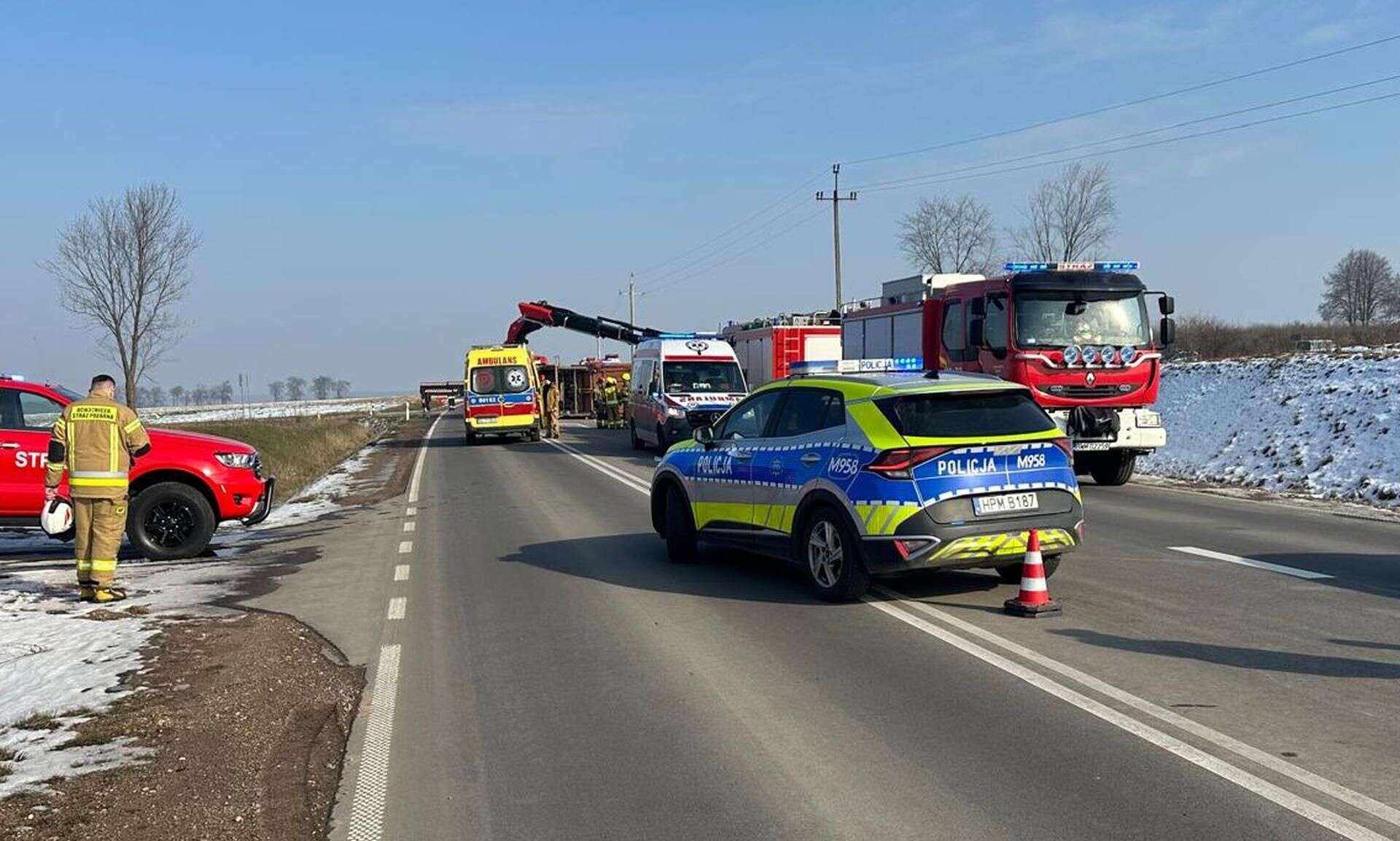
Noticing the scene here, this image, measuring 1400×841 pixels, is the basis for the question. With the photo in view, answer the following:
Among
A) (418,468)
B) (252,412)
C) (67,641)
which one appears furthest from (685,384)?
(252,412)

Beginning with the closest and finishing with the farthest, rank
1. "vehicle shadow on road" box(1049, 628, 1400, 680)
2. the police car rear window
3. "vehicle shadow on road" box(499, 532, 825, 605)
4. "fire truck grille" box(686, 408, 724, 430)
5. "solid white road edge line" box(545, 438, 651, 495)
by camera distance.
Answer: "vehicle shadow on road" box(1049, 628, 1400, 680)
the police car rear window
"vehicle shadow on road" box(499, 532, 825, 605)
"solid white road edge line" box(545, 438, 651, 495)
"fire truck grille" box(686, 408, 724, 430)

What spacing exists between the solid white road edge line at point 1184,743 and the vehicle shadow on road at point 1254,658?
2.05 ft

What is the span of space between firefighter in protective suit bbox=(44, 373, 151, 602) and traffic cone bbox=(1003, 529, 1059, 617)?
7.26 metres

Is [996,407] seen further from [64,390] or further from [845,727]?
[64,390]

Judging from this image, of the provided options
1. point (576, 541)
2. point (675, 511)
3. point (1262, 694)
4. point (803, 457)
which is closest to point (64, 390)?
point (576, 541)

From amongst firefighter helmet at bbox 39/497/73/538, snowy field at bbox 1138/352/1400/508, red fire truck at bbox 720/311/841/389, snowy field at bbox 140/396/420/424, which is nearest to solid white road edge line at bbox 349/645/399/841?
firefighter helmet at bbox 39/497/73/538

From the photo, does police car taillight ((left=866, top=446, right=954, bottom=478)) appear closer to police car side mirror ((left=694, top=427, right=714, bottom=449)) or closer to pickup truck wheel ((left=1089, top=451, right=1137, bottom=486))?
police car side mirror ((left=694, top=427, right=714, bottom=449))

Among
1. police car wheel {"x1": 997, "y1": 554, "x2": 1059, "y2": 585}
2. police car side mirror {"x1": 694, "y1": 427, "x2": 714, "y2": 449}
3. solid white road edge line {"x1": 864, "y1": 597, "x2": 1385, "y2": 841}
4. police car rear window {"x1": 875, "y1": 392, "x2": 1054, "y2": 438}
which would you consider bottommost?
solid white road edge line {"x1": 864, "y1": 597, "x2": 1385, "y2": 841}

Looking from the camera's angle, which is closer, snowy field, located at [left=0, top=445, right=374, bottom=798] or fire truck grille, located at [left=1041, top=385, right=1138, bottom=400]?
snowy field, located at [left=0, top=445, right=374, bottom=798]

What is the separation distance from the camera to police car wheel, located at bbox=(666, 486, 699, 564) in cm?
1073

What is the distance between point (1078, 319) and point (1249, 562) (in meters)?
7.74

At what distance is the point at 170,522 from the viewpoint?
12.6m

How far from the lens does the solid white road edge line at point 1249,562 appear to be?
9547mm

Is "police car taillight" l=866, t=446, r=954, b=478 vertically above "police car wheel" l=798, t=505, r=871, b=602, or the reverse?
"police car taillight" l=866, t=446, r=954, b=478
